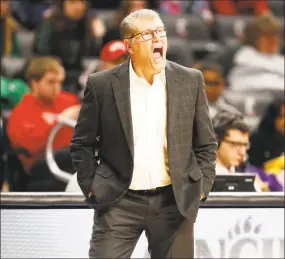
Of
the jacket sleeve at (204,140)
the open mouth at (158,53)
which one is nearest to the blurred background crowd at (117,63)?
the jacket sleeve at (204,140)

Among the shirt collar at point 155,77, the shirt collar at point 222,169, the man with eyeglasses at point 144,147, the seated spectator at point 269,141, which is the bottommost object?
the seated spectator at point 269,141

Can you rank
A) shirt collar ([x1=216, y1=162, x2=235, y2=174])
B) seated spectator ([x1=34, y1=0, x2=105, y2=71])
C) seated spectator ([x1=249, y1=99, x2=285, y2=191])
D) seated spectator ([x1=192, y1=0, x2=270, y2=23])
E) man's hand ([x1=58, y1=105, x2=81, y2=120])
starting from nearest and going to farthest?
shirt collar ([x1=216, y1=162, x2=235, y2=174]) → seated spectator ([x1=249, y1=99, x2=285, y2=191]) → man's hand ([x1=58, y1=105, x2=81, y2=120]) → seated spectator ([x1=34, y1=0, x2=105, y2=71]) → seated spectator ([x1=192, y1=0, x2=270, y2=23])

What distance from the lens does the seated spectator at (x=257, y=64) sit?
24.7ft

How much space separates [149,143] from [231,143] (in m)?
1.55

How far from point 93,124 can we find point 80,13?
14.6 feet

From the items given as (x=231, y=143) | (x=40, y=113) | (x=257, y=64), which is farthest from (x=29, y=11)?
(x=231, y=143)

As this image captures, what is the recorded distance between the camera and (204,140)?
10.9 feet

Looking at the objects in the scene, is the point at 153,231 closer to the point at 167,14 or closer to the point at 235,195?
the point at 235,195

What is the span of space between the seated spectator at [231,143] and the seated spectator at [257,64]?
111 inches

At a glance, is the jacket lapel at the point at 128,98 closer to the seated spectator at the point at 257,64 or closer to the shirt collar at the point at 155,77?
the shirt collar at the point at 155,77

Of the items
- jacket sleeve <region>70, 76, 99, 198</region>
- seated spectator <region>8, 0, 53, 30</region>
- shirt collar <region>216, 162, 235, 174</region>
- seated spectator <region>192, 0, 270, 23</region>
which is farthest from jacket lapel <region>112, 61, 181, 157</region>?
seated spectator <region>192, 0, 270, 23</region>

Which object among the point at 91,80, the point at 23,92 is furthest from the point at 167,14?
the point at 91,80

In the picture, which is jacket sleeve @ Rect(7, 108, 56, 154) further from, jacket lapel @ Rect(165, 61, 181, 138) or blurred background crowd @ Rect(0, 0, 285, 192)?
jacket lapel @ Rect(165, 61, 181, 138)

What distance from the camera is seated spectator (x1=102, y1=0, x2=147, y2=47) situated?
301 inches
